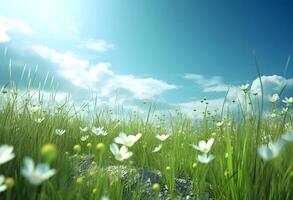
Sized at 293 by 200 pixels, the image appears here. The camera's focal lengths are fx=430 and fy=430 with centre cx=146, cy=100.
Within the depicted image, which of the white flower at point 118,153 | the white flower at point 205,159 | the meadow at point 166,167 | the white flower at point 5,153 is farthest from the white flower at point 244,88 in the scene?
the white flower at point 5,153

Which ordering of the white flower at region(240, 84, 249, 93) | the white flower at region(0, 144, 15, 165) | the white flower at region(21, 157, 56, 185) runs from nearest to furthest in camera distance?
1. the white flower at region(21, 157, 56, 185)
2. the white flower at region(0, 144, 15, 165)
3. the white flower at region(240, 84, 249, 93)

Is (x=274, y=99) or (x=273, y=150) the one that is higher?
(x=274, y=99)

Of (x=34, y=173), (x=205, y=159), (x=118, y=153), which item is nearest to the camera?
(x=34, y=173)

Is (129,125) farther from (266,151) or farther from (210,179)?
(266,151)

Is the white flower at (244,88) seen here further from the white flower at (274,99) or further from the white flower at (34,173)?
the white flower at (34,173)

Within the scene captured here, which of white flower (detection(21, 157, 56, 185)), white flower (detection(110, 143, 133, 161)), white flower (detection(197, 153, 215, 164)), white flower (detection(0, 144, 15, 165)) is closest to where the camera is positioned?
white flower (detection(21, 157, 56, 185))

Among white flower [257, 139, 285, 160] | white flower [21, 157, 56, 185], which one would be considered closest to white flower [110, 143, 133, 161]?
white flower [257, 139, 285, 160]

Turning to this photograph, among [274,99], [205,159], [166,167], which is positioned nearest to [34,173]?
[205,159]

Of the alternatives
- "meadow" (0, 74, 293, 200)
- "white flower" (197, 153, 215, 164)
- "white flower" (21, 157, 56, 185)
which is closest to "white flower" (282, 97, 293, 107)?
"meadow" (0, 74, 293, 200)

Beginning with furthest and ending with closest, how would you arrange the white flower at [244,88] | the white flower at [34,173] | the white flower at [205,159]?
the white flower at [244,88] < the white flower at [205,159] < the white flower at [34,173]

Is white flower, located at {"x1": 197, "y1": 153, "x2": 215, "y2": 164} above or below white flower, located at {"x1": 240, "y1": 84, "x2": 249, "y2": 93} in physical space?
below

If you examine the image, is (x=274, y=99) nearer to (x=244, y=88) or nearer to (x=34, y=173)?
(x=244, y=88)

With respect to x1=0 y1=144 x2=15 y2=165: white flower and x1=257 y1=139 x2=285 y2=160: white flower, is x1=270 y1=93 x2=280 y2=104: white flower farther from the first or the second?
x1=0 y1=144 x2=15 y2=165: white flower

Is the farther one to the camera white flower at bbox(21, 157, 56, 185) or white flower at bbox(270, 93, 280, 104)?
white flower at bbox(270, 93, 280, 104)
